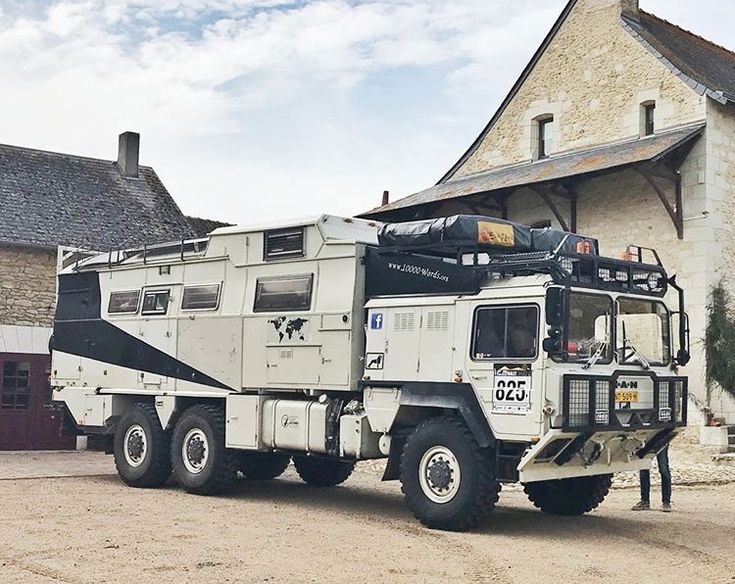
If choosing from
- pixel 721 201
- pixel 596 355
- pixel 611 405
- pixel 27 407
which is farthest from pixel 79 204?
pixel 611 405

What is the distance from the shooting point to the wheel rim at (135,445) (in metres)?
13.9

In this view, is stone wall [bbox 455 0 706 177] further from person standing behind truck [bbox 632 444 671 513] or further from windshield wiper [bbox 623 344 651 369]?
windshield wiper [bbox 623 344 651 369]

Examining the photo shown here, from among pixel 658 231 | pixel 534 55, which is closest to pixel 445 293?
pixel 658 231

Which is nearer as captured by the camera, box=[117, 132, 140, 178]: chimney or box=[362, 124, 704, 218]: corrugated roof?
box=[362, 124, 704, 218]: corrugated roof

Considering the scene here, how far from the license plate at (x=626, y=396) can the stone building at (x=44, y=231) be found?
12392 millimetres

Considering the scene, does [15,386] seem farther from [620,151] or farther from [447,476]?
[620,151]

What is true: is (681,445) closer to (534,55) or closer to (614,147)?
(614,147)

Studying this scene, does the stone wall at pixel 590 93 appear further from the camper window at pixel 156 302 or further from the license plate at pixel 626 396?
the camper window at pixel 156 302

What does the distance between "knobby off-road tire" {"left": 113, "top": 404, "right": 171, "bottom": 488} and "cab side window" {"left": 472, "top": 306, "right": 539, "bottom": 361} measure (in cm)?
534

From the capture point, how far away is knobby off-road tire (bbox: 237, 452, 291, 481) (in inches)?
579

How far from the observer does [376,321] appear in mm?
11383

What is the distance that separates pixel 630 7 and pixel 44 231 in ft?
47.8

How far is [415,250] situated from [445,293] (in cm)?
71

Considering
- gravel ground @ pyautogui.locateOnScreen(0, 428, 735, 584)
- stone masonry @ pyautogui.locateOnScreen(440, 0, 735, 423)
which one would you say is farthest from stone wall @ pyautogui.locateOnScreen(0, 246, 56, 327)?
stone masonry @ pyautogui.locateOnScreen(440, 0, 735, 423)
